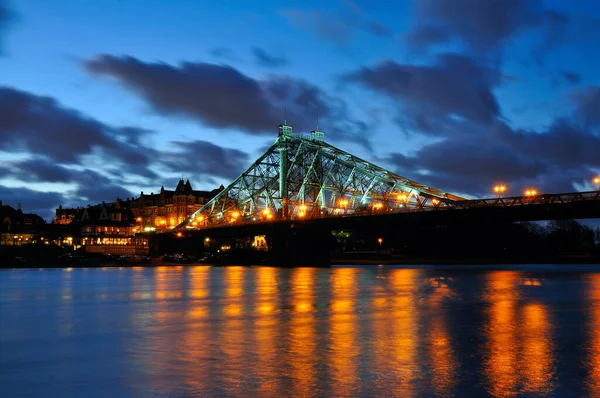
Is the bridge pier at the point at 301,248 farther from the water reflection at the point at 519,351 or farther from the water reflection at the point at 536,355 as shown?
the water reflection at the point at 536,355

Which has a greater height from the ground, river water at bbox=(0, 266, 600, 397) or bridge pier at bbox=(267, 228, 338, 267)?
bridge pier at bbox=(267, 228, 338, 267)

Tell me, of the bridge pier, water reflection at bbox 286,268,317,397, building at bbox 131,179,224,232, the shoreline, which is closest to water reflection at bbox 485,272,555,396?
water reflection at bbox 286,268,317,397

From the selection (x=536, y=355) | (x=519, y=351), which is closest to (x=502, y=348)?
(x=519, y=351)

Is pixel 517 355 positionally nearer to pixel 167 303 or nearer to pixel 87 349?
pixel 87 349

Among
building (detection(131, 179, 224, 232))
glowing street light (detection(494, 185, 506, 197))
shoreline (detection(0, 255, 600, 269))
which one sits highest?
building (detection(131, 179, 224, 232))

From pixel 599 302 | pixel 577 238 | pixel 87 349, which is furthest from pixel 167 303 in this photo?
pixel 577 238

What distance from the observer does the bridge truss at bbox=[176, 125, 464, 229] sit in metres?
104

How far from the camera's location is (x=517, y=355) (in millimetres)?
18969

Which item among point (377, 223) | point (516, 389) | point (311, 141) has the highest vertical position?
point (311, 141)

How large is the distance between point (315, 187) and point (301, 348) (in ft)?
329

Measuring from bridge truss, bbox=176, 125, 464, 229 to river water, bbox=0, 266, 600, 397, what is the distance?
6349 centimetres

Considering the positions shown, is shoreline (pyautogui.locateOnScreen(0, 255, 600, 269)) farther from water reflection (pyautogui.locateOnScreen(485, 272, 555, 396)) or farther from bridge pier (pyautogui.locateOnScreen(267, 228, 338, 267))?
water reflection (pyautogui.locateOnScreen(485, 272, 555, 396))

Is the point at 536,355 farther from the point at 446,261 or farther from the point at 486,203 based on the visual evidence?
the point at 446,261

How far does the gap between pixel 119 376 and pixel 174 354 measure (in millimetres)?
3235
